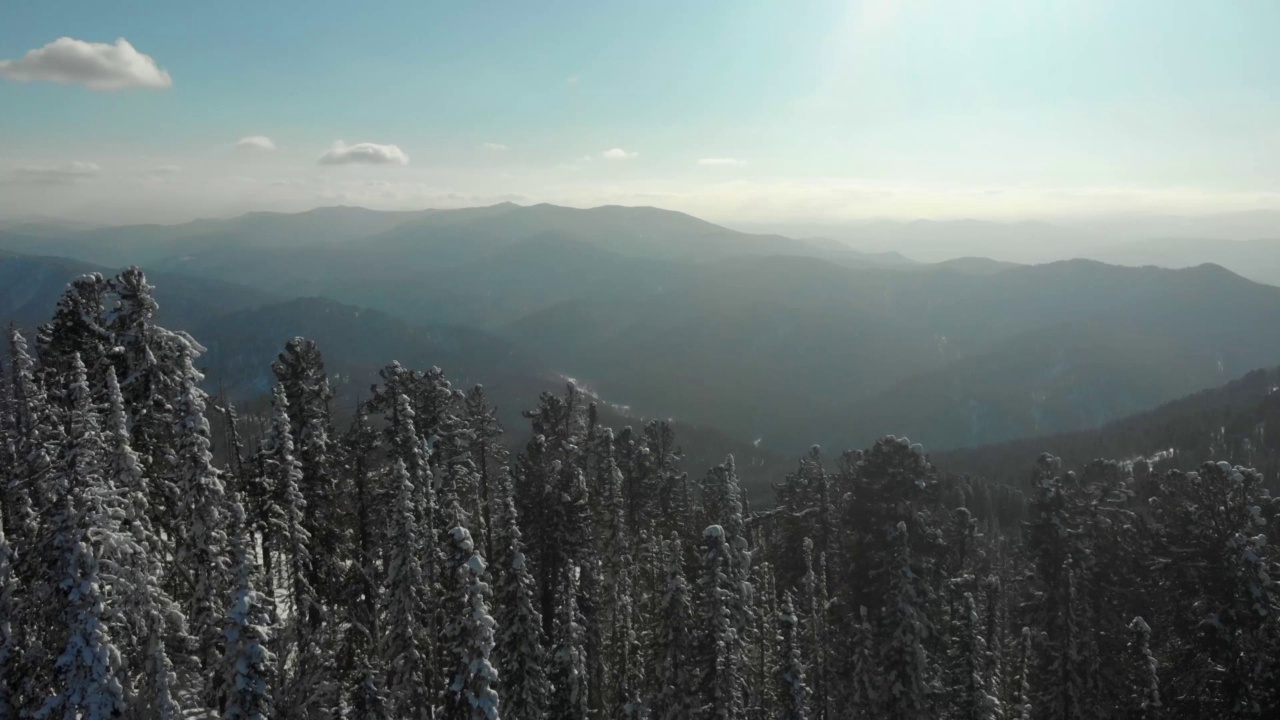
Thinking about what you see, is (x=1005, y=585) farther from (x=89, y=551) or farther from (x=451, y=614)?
(x=89, y=551)

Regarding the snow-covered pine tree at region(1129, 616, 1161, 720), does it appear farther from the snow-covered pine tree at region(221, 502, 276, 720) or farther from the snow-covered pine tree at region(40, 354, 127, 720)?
the snow-covered pine tree at region(40, 354, 127, 720)

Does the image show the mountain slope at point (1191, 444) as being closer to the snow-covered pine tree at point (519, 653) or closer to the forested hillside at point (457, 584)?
the forested hillside at point (457, 584)

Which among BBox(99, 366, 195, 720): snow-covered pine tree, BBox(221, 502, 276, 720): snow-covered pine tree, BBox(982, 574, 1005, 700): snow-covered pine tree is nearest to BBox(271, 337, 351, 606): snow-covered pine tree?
BBox(99, 366, 195, 720): snow-covered pine tree

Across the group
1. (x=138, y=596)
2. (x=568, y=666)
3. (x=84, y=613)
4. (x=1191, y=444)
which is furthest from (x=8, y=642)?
(x=1191, y=444)

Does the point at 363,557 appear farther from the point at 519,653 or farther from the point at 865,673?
the point at 865,673

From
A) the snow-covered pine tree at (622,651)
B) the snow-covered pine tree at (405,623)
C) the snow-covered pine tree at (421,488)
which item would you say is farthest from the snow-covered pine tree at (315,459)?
the snow-covered pine tree at (622,651)
